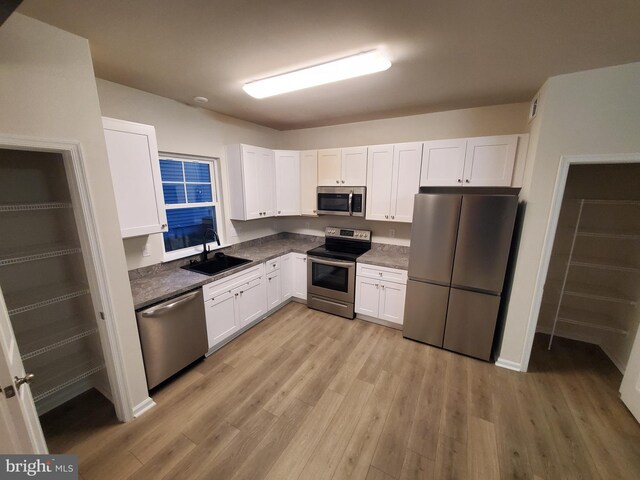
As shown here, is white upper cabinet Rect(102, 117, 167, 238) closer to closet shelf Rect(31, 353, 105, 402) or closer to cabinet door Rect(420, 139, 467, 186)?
closet shelf Rect(31, 353, 105, 402)

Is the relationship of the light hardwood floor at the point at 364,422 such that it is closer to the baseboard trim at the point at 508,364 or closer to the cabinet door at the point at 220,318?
the baseboard trim at the point at 508,364

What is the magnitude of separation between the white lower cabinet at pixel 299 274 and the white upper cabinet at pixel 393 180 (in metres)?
1.15

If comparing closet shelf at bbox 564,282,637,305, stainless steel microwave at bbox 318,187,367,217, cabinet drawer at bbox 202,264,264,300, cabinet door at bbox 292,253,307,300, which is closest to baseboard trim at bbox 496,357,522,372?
closet shelf at bbox 564,282,637,305

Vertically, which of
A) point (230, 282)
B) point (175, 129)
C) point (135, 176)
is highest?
point (175, 129)

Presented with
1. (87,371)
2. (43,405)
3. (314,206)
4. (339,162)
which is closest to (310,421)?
(87,371)

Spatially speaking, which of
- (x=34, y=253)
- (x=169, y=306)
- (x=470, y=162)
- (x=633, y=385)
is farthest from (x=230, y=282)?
(x=633, y=385)

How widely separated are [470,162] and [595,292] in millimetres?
1980

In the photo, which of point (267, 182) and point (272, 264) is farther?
point (267, 182)

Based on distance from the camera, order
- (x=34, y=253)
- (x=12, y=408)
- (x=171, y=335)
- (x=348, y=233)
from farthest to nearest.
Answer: (x=348, y=233) < (x=171, y=335) < (x=34, y=253) < (x=12, y=408)

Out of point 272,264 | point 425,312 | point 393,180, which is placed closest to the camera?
point 425,312

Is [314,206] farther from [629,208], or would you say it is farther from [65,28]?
[629,208]

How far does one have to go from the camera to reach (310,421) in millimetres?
1904

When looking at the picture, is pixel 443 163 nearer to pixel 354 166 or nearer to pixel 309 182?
pixel 354 166

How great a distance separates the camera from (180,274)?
2555 mm
